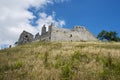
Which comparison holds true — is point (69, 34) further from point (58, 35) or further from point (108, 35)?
point (108, 35)

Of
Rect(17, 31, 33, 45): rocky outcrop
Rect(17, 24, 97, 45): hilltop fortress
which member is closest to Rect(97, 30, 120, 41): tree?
Rect(17, 24, 97, 45): hilltop fortress

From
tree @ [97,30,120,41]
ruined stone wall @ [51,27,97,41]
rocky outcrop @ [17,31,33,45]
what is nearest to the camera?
ruined stone wall @ [51,27,97,41]

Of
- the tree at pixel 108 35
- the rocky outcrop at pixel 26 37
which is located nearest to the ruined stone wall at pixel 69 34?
the rocky outcrop at pixel 26 37

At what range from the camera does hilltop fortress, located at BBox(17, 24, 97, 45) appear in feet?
221

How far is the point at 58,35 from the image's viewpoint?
67.4 meters

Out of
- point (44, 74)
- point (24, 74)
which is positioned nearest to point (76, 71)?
point (44, 74)

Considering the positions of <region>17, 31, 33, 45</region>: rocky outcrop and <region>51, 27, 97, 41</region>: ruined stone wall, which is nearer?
<region>51, 27, 97, 41</region>: ruined stone wall

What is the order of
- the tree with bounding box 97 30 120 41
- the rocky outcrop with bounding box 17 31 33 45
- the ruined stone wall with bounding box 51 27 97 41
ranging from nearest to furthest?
the ruined stone wall with bounding box 51 27 97 41
the rocky outcrop with bounding box 17 31 33 45
the tree with bounding box 97 30 120 41

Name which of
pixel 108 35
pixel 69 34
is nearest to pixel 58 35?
pixel 69 34

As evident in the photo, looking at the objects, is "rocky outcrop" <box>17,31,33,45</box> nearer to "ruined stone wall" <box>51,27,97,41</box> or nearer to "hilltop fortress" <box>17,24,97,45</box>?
"hilltop fortress" <box>17,24,97,45</box>

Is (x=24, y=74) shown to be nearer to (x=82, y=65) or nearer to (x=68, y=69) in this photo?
(x=68, y=69)

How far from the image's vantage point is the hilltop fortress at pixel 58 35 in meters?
67.2

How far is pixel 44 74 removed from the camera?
15.3 meters

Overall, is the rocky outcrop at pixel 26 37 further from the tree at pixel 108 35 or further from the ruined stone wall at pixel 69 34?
the tree at pixel 108 35
